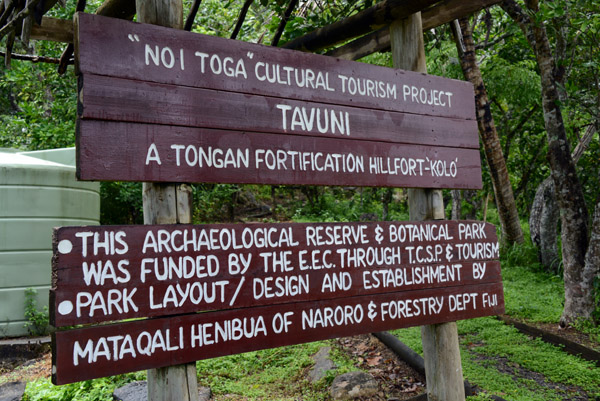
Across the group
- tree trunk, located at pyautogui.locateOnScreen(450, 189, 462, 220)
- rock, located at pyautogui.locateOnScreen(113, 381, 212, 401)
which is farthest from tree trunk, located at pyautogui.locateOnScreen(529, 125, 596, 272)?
rock, located at pyautogui.locateOnScreen(113, 381, 212, 401)

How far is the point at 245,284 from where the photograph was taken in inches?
90.5

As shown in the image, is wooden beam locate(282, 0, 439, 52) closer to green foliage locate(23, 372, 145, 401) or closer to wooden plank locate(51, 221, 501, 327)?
wooden plank locate(51, 221, 501, 327)

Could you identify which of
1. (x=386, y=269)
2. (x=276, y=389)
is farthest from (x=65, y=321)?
(x=276, y=389)

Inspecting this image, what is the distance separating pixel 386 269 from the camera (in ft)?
8.91

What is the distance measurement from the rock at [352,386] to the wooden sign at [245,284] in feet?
5.64

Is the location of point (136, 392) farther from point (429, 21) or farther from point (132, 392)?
point (429, 21)

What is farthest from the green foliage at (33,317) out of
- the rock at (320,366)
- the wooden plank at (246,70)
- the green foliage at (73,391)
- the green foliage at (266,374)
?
the wooden plank at (246,70)

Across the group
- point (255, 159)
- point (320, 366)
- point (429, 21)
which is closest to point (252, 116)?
point (255, 159)

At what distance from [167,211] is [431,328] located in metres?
1.73

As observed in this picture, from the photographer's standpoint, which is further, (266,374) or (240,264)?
(266,374)

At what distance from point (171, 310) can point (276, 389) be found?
2.95 meters

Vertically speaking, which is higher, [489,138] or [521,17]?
[521,17]

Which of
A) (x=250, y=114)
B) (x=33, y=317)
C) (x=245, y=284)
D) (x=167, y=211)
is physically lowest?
(x=33, y=317)

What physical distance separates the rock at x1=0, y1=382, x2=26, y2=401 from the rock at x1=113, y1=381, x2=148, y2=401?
1.08 metres
